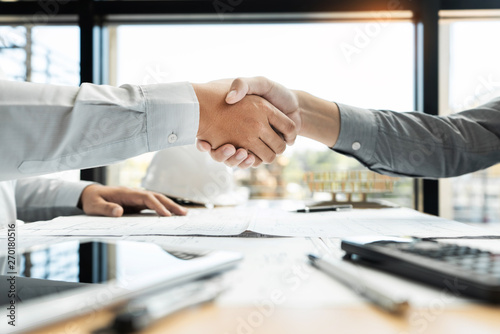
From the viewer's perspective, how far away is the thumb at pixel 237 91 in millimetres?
770

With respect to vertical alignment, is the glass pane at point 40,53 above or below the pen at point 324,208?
above

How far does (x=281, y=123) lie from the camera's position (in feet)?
2.95

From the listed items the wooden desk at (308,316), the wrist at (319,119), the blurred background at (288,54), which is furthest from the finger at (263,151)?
the wooden desk at (308,316)

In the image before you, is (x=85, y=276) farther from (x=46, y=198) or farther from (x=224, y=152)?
(x=46, y=198)

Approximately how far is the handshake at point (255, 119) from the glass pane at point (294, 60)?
54cm

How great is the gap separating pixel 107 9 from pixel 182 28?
307mm

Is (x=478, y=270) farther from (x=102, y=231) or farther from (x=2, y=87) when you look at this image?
(x=2, y=87)

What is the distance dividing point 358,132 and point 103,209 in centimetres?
62

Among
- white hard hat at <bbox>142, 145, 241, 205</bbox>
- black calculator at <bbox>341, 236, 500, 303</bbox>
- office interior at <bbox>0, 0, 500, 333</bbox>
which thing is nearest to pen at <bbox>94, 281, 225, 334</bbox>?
black calculator at <bbox>341, 236, 500, 303</bbox>

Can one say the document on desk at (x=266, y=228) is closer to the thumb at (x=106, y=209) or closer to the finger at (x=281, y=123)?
the thumb at (x=106, y=209)

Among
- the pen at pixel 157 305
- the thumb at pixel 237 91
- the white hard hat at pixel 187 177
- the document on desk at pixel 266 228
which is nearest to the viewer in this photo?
the pen at pixel 157 305

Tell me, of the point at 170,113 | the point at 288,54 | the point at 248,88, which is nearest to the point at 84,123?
the point at 170,113

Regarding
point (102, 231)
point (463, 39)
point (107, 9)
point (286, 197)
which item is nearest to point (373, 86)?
point (463, 39)

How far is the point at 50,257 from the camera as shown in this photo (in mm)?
347
